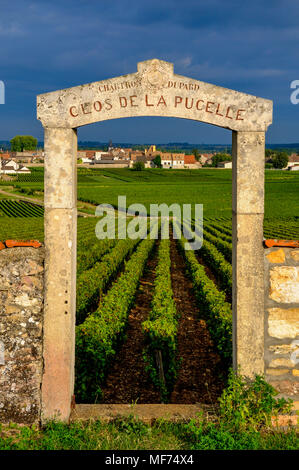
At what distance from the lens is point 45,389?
5176 mm

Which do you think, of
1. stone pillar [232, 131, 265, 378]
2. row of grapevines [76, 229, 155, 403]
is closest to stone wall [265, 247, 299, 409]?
stone pillar [232, 131, 265, 378]

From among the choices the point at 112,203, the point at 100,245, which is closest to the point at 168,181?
the point at 112,203

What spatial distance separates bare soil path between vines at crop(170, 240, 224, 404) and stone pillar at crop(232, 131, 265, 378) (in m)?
0.79

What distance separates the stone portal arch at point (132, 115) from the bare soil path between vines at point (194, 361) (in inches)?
58.4

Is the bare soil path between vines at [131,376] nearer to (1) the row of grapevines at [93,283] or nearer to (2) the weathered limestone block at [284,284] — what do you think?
(1) the row of grapevines at [93,283]

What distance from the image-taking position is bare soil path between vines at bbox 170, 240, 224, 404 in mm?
7845

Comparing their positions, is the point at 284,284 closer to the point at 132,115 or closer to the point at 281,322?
the point at 281,322

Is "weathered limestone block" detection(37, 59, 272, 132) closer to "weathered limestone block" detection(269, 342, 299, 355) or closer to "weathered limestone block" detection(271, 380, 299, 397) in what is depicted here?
"weathered limestone block" detection(269, 342, 299, 355)

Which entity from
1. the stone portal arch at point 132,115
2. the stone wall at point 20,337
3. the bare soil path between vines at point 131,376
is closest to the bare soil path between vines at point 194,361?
the bare soil path between vines at point 131,376

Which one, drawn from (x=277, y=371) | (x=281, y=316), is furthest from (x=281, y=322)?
(x=277, y=371)

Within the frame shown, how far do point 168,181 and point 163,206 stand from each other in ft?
125

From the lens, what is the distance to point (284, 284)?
17.5 ft

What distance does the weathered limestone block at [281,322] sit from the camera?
209 inches
